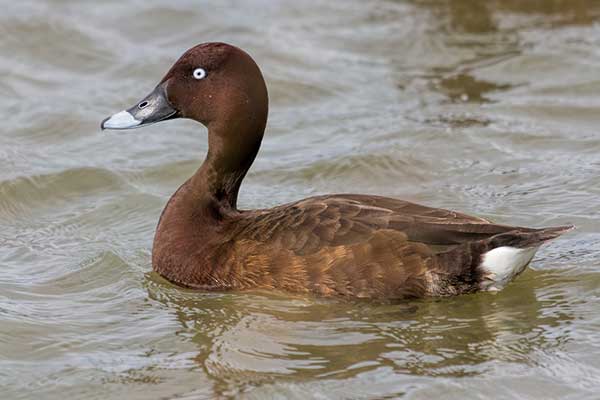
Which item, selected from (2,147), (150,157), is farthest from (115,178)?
(2,147)

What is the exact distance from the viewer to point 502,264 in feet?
19.7

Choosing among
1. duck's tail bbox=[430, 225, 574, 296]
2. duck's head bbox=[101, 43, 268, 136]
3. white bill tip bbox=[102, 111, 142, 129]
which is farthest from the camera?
white bill tip bbox=[102, 111, 142, 129]

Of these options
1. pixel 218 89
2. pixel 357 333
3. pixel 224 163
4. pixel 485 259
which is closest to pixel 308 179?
pixel 224 163

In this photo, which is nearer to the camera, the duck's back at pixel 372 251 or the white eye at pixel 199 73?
the duck's back at pixel 372 251

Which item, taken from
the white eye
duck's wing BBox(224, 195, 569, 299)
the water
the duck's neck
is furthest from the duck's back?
the white eye

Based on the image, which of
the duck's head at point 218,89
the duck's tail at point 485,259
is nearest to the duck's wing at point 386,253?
the duck's tail at point 485,259

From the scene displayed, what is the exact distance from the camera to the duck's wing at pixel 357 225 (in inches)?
236

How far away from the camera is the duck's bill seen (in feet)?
22.3

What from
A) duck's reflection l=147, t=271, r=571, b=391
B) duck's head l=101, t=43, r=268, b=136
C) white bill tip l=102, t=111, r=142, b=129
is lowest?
duck's reflection l=147, t=271, r=571, b=391

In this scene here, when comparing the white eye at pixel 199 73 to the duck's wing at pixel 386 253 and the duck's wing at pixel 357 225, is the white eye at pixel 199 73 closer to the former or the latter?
the duck's wing at pixel 357 225

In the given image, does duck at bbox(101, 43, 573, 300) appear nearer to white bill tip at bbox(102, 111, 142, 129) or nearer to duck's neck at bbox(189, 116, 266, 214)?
duck's neck at bbox(189, 116, 266, 214)

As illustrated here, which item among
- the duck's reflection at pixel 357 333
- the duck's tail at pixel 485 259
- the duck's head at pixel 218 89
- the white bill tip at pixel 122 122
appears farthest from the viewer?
the white bill tip at pixel 122 122

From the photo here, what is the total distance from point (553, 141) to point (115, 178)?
3.21 m

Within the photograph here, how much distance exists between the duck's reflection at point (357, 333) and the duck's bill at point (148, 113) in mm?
1011
